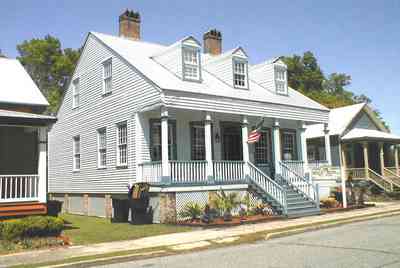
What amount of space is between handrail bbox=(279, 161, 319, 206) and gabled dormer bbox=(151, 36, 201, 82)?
6.09 metres

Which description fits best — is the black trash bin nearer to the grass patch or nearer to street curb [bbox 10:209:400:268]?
the grass patch

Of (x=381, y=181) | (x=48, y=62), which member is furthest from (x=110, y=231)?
(x=48, y=62)

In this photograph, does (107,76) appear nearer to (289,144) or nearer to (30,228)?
(30,228)

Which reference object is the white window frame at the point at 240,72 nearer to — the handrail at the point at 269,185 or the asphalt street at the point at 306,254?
the handrail at the point at 269,185

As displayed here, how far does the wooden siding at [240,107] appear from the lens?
670 inches

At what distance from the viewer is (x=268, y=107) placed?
2069 centimetres

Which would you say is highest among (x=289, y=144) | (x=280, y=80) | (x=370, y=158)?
(x=280, y=80)

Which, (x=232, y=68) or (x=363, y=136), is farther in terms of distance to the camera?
(x=363, y=136)

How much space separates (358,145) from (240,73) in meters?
14.3

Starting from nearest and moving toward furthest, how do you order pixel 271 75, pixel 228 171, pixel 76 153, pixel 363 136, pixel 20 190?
pixel 20 190
pixel 228 171
pixel 76 153
pixel 271 75
pixel 363 136

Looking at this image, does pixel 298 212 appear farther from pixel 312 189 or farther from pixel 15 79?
pixel 15 79

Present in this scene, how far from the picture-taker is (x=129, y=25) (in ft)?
81.5

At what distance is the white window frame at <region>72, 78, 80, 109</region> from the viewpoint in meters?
24.1

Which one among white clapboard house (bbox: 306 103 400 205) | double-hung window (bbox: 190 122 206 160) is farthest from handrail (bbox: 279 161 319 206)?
white clapboard house (bbox: 306 103 400 205)
